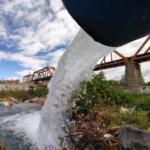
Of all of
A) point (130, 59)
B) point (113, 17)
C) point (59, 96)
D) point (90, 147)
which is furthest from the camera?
point (130, 59)

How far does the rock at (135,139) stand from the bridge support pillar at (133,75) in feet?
25.4

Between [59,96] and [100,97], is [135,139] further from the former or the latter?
[100,97]

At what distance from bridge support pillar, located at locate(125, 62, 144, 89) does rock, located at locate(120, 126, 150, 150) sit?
774 centimetres

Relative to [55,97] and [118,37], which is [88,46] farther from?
[55,97]

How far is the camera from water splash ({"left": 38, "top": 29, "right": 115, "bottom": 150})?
111 cm

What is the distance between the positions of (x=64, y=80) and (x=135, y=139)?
1213 millimetres

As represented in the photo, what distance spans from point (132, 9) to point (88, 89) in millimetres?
3478

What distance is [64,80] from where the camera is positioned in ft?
6.24

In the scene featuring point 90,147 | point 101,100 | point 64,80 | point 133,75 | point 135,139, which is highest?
point 133,75

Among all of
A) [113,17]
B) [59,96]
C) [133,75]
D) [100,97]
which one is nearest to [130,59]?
[133,75]

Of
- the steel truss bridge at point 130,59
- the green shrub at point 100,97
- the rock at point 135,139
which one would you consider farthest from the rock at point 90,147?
the steel truss bridge at point 130,59

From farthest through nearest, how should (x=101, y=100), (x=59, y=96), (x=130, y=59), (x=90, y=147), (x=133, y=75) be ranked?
(x=130, y=59)
(x=133, y=75)
(x=101, y=100)
(x=59, y=96)
(x=90, y=147)

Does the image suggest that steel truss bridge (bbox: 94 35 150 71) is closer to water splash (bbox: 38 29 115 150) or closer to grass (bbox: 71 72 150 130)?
grass (bbox: 71 72 150 130)

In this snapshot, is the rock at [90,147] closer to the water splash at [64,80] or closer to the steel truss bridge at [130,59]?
the water splash at [64,80]
